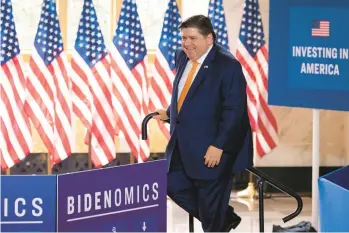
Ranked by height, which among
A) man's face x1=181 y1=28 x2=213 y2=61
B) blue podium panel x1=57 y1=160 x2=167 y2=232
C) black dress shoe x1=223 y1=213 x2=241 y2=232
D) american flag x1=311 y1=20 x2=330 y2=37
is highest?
american flag x1=311 y1=20 x2=330 y2=37

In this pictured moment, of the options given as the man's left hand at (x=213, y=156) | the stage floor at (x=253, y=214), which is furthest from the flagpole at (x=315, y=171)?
the stage floor at (x=253, y=214)

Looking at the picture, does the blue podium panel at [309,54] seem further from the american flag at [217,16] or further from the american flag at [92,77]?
the american flag at [92,77]

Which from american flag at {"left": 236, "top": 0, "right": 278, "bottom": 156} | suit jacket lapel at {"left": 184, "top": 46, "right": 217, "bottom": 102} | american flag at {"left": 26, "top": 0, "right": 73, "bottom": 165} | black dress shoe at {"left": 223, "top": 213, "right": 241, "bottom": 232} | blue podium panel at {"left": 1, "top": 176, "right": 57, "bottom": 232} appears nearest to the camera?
blue podium panel at {"left": 1, "top": 176, "right": 57, "bottom": 232}

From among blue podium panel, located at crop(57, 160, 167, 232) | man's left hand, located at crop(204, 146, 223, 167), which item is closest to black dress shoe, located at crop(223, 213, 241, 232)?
man's left hand, located at crop(204, 146, 223, 167)

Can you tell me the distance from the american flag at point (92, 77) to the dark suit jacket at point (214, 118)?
147 inches

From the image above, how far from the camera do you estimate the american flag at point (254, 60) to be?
1042 cm

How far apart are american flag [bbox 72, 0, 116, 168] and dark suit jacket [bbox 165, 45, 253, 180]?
3.74 metres

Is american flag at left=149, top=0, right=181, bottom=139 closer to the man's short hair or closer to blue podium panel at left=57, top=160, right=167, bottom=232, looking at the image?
the man's short hair

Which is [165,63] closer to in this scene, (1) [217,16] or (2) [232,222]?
(1) [217,16]

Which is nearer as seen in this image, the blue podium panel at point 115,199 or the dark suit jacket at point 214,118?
the blue podium panel at point 115,199

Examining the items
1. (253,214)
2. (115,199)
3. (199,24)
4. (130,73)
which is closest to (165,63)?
(130,73)

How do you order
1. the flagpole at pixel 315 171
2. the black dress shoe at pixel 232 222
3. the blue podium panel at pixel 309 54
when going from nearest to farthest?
the black dress shoe at pixel 232 222, the blue podium panel at pixel 309 54, the flagpole at pixel 315 171

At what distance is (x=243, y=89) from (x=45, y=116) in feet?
14.0

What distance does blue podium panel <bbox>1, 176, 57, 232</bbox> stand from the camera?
3.76m
